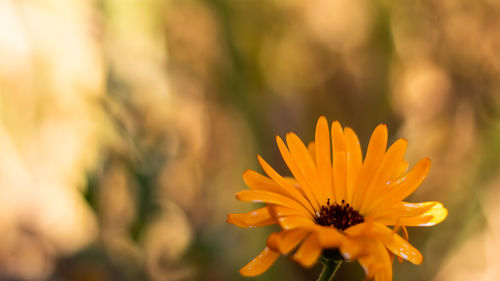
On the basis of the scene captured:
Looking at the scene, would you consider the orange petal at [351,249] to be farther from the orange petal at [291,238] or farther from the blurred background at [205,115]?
the blurred background at [205,115]

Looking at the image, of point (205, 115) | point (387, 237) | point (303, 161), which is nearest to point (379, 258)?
point (387, 237)

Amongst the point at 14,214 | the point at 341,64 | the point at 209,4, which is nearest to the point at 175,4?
the point at 209,4

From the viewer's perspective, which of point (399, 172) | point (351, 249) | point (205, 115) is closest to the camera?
point (351, 249)

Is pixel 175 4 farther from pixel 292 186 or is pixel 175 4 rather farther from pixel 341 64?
pixel 292 186

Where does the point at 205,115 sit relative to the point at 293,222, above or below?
below

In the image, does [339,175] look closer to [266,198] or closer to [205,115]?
[266,198]

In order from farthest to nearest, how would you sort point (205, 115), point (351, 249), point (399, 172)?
point (205, 115) → point (399, 172) → point (351, 249)

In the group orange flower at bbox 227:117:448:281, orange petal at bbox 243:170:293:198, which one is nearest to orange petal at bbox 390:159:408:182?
orange flower at bbox 227:117:448:281
